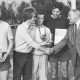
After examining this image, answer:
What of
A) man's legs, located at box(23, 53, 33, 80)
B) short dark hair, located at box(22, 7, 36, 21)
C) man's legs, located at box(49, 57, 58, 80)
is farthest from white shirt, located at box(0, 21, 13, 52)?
man's legs, located at box(49, 57, 58, 80)

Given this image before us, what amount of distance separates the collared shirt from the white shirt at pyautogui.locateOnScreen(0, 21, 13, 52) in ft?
1.14

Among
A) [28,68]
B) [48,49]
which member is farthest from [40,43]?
[28,68]

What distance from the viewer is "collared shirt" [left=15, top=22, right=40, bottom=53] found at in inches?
178

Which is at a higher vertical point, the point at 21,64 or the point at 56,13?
the point at 56,13

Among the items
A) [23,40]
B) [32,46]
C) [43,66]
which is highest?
[23,40]

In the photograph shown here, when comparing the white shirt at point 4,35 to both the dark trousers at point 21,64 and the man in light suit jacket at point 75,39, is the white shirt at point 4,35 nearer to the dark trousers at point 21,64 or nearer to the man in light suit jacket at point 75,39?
the dark trousers at point 21,64

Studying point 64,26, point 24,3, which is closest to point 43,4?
point 24,3

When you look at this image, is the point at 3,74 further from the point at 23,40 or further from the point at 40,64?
the point at 40,64

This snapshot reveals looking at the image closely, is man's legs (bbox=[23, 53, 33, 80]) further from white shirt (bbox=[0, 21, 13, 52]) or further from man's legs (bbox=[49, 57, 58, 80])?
man's legs (bbox=[49, 57, 58, 80])

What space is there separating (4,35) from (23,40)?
52 centimetres

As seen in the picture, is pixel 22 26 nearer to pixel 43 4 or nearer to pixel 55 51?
pixel 55 51

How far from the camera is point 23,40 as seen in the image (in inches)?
182

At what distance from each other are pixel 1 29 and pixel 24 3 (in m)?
45.7

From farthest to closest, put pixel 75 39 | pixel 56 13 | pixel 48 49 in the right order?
pixel 56 13, pixel 48 49, pixel 75 39
